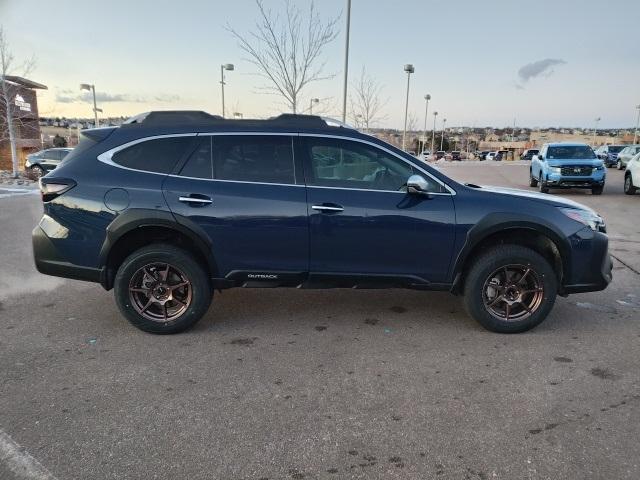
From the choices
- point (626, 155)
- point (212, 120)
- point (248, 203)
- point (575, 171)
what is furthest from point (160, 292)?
point (626, 155)

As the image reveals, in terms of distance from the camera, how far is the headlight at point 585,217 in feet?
14.5

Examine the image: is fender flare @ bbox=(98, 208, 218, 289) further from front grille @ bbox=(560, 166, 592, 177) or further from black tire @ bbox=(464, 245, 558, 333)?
front grille @ bbox=(560, 166, 592, 177)

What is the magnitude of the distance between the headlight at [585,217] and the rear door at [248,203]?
90.4 inches

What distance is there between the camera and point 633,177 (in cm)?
1595

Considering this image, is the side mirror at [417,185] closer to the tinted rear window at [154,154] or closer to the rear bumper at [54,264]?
the tinted rear window at [154,154]

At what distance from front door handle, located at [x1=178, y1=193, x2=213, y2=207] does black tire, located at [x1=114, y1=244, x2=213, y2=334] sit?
0.43 meters

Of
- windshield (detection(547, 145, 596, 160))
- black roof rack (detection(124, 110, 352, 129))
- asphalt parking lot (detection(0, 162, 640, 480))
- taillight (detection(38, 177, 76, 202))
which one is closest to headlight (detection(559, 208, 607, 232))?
asphalt parking lot (detection(0, 162, 640, 480))

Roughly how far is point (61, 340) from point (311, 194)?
2.47m

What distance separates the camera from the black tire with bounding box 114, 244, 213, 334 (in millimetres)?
4277

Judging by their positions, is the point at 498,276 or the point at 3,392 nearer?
the point at 3,392

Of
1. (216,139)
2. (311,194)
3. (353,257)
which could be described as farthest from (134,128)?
(353,257)

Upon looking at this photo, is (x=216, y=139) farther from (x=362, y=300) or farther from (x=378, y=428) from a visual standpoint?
(x=378, y=428)

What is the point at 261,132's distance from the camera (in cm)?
438

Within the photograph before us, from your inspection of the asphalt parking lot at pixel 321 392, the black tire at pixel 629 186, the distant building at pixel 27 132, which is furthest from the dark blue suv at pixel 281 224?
the distant building at pixel 27 132
